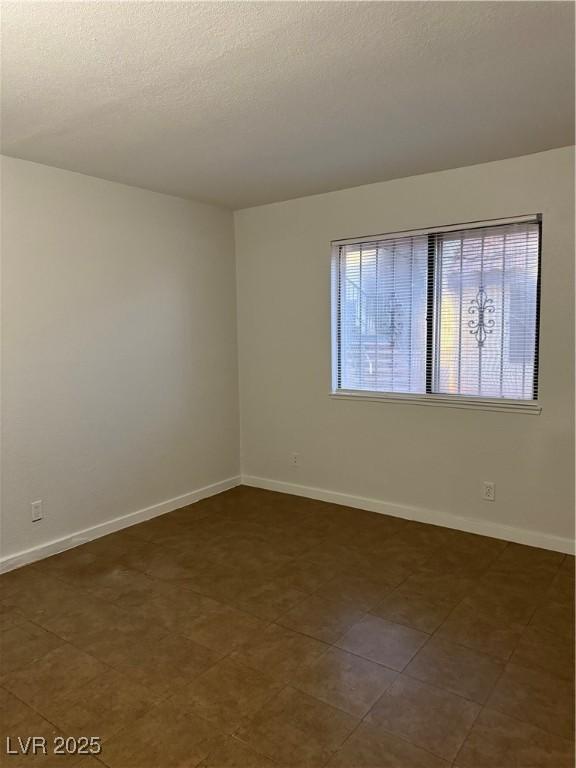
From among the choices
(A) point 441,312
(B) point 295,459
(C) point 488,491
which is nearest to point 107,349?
(B) point 295,459

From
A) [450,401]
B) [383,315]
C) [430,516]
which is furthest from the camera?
[383,315]

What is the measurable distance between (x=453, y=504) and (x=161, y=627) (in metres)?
2.19

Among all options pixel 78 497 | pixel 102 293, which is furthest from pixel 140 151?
pixel 78 497

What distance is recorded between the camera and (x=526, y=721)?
1.99 m

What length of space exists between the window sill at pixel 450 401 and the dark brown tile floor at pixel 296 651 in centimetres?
89

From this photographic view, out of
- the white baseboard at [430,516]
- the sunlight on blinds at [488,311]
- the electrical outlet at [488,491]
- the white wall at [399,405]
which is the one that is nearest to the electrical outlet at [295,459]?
the white wall at [399,405]

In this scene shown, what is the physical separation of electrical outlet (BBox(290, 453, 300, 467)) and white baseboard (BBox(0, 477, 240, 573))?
24.7 inches

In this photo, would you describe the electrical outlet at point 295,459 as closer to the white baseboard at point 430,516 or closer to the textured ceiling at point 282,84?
the white baseboard at point 430,516

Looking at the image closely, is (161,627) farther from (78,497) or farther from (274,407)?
(274,407)

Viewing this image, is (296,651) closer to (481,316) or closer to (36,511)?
(36,511)

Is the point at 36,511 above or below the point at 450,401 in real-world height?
below

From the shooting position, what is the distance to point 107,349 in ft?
12.6

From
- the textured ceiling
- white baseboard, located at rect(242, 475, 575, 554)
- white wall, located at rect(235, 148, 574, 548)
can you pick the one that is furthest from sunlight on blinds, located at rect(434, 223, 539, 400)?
white baseboard, located at rect(242, 475, 575, 554)

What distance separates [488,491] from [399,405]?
861 mm
